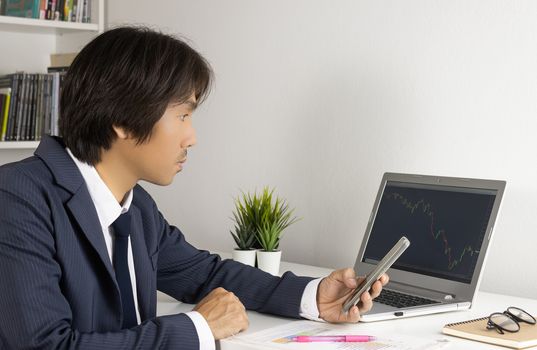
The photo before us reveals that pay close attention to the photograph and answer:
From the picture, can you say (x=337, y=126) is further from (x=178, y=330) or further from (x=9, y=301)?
(x=9, y=301)

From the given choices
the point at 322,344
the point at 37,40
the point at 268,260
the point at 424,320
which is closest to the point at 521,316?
the point at 424,320

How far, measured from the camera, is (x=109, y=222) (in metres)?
1.53

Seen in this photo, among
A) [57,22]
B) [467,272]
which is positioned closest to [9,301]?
[467,272]

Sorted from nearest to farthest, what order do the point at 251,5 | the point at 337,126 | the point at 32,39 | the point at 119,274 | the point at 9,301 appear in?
the point at 9,301 < the point at 119,274 < the point at 337,126 < the point at 251,5 < the point at 32,39

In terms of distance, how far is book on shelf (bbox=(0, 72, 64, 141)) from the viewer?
2.76 meters

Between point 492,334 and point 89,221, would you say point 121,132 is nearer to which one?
point 89,221

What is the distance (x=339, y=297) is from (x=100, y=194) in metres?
0.53

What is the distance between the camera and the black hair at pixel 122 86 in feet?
4.85

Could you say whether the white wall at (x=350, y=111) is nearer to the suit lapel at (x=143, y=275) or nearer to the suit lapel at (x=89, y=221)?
the suit lapel at (x=143, y=275)

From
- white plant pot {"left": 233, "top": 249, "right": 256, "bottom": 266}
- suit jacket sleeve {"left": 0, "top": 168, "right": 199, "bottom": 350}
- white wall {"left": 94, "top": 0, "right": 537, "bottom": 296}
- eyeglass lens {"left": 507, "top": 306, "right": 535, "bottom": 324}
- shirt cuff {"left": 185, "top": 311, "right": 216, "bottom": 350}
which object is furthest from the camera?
white plant pot {"left": 233, "top": 249, "right": 256, "bottom": 266}

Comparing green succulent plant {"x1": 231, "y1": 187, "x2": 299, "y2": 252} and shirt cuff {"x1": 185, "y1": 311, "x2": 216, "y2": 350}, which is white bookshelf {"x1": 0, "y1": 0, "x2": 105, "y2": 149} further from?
shirt cuff {"x1": 185, "y1": 311, "x2": 216, "y2": 350}

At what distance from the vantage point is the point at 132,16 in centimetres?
290

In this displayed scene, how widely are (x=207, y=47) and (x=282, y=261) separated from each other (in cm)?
76

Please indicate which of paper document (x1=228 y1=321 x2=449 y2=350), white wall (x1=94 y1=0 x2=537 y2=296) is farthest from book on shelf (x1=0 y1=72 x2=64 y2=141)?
paper document (x1=228 y1=321 x2=449 y2=350)
